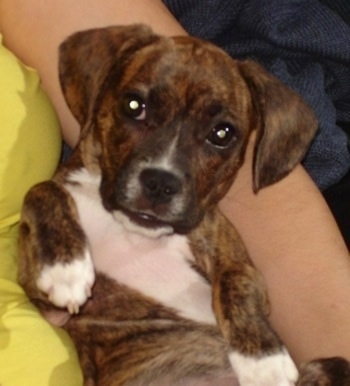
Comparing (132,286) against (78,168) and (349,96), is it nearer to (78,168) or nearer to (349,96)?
(78,168)

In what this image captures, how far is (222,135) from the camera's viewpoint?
2.73 m

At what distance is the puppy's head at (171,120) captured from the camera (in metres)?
2.61

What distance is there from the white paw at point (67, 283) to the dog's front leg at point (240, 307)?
Answer: 0.40 metres

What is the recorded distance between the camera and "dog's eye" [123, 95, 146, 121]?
2672 millimetres

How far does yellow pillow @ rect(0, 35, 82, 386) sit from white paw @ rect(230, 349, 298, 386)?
1.46 feet

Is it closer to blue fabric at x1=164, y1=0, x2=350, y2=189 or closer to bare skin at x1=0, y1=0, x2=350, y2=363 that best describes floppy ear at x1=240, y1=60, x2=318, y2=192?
bare skin at x1=0, y1=0, x2=350, y2=363

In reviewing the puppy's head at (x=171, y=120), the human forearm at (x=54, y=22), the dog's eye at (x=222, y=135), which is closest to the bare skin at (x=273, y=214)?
the human forearm at (x=54, y=22)

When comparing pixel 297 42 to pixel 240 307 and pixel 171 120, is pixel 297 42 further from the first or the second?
pixel 240 307

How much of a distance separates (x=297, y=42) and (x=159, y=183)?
869mm

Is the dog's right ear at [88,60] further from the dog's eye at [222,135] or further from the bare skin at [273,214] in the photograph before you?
the dog's eye at [222,135]

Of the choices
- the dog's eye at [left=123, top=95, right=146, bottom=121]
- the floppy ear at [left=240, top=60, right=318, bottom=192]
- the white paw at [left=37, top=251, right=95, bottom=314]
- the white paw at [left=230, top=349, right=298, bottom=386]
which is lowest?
the white paw at [left=230, top=349, right=298, bottom=386]

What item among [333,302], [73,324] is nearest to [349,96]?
[333,302]

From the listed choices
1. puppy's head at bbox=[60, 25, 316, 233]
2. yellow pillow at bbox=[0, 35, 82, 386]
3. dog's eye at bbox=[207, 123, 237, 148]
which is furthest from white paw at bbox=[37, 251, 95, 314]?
dog's eye at bbox=[207, 123, 237, 148]

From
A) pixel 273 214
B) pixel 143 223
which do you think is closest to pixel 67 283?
pixel 143 223
